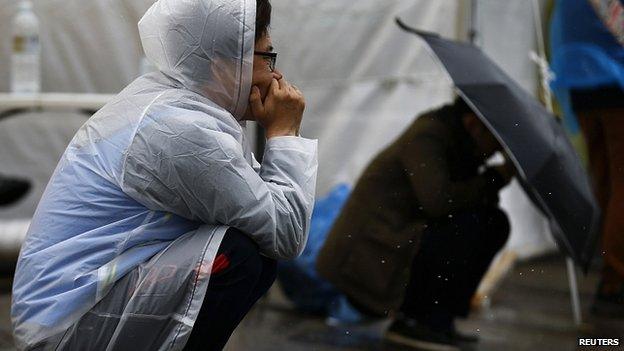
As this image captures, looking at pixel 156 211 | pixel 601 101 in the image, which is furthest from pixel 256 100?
pixel 601 101

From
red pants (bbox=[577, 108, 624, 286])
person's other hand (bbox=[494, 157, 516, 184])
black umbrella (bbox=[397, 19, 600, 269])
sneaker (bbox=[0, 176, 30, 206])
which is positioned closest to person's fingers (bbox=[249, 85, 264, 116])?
black umbrella (bbox=[397, 19, 600, 269])

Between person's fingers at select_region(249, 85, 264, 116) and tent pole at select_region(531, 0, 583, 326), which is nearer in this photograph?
person's fingers at select_region(249, 85, 264, 116)

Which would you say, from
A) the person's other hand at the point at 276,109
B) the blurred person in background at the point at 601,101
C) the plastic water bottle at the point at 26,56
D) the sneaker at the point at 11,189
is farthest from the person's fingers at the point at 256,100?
the sneaker at the point at 11,189

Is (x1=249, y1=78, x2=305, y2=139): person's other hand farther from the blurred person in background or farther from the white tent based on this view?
the white tent

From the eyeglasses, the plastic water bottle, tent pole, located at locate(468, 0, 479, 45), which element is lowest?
tent pole, located at locate(468, 0, 479, 45)

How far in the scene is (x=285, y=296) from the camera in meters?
4.02

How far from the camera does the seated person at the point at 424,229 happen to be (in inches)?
129

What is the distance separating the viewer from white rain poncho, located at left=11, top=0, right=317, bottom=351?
1.94 metres

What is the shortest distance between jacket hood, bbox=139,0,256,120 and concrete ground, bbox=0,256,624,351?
1.21 m

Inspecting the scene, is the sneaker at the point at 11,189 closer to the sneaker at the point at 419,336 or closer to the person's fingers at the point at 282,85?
the sneaker at the point at 419,336

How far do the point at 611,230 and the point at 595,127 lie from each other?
407 millimetres

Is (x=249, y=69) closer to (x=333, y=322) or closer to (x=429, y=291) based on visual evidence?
(x=429, y=291)

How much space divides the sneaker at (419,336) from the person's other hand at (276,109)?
4.67 feet

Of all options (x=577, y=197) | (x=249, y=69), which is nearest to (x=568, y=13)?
(x=577, y=197)
